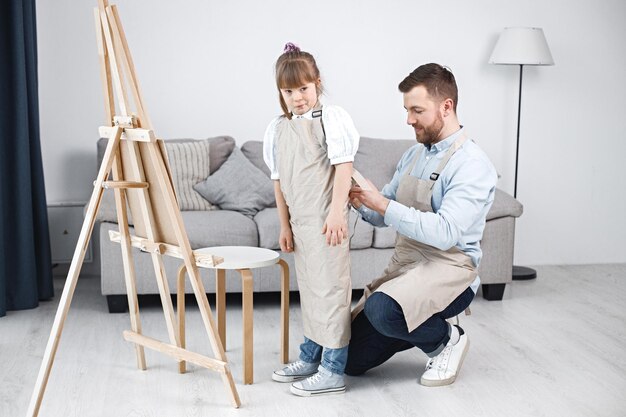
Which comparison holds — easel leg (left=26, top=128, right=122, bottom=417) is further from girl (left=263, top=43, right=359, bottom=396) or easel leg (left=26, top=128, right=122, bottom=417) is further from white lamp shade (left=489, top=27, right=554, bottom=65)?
white lamp shade (left=489, top=27, right=554, bottom=65)

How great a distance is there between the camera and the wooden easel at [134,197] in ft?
8.61

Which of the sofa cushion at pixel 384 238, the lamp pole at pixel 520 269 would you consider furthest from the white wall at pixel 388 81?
the sofa cushion at pixel 384 238

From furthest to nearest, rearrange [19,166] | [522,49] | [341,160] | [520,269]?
[520,269], [522,49], [19,166], [341,160]

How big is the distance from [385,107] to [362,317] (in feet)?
7.13

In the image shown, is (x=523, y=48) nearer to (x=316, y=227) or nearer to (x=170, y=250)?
(x=316, y=227)

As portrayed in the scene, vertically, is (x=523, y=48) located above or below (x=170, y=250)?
above

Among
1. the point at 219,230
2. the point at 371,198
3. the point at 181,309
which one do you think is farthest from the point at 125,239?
the point at 219,230

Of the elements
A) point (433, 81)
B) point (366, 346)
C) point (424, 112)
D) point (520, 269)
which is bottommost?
point (520, 269)

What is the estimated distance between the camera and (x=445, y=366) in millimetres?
3066

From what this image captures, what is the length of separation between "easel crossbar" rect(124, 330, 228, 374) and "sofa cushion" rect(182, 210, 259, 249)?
0.92 metres

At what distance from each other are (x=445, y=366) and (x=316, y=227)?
71cm

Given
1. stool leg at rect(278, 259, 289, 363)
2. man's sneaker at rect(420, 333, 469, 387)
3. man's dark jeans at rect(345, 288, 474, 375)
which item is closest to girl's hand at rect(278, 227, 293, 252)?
stool leg at rect(278, 259, 289, 363)

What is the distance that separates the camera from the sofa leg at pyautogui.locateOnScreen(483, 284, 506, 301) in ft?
14.1

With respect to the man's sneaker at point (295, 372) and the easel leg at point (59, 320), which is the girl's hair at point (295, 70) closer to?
the easel leg at point (59, 320)
